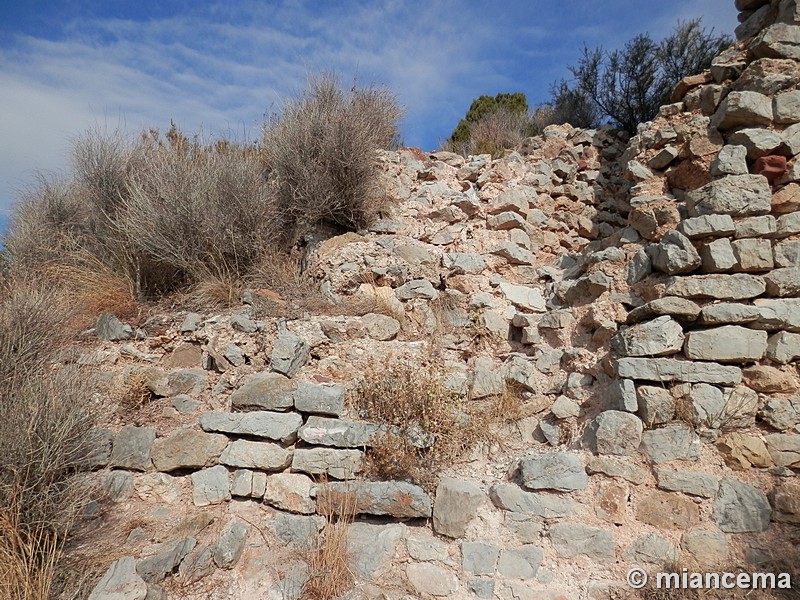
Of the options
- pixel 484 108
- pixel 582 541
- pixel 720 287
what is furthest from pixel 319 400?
pixel 484 108

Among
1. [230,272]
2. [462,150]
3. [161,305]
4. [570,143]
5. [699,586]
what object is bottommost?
[699,586]

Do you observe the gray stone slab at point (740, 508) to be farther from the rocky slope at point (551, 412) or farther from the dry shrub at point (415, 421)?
the dry shrub at point (415, 421)

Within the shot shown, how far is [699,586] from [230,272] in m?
4.95

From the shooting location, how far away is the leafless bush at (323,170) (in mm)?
5754

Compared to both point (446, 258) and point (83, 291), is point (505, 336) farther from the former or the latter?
point (83, 291)

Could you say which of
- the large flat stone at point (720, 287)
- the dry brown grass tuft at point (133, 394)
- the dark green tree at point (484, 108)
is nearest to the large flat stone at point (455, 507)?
the large flat stone at point (720, 287)

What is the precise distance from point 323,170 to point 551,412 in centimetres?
396

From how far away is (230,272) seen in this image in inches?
207

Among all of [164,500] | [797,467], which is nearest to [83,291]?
[164,500]

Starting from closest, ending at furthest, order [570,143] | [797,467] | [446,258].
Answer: [797,467] → [446,258] → [570,143]

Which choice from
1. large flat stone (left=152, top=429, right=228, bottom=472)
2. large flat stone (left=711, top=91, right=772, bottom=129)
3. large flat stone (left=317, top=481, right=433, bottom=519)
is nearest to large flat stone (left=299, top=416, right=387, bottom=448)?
large flat stone (left=317, top=481, right=433, bottom=519)

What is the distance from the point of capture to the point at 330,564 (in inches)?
116

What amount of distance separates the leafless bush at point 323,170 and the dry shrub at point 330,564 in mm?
3691

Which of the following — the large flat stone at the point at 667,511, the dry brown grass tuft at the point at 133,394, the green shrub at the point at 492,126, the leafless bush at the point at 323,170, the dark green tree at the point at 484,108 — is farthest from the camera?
the dark green tree at the point at 484,108
